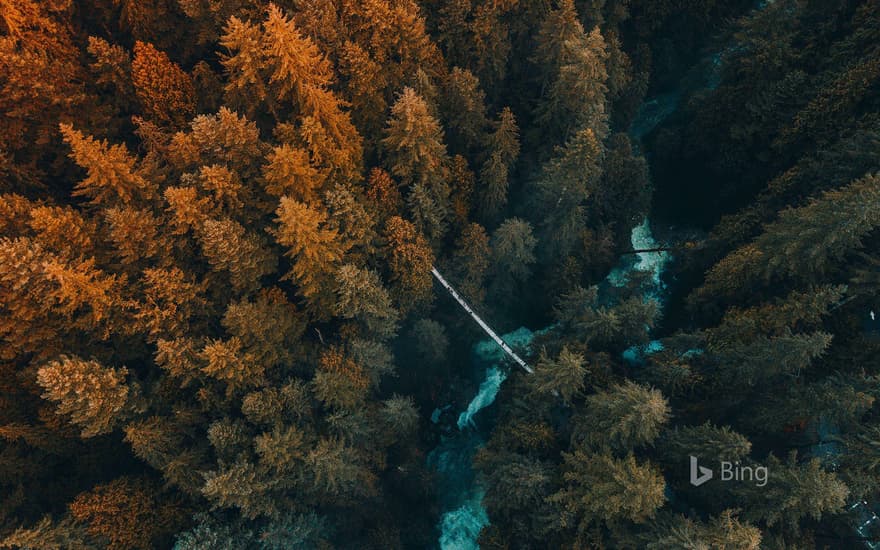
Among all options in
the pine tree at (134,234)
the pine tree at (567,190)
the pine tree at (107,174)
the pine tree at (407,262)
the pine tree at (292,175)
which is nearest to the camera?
the pine tree at (107,174)

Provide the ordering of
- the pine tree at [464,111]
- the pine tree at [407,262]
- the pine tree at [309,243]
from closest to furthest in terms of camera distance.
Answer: the pine tree at [309,243], the pine tree at [407,262], the pine tree at [464,111]

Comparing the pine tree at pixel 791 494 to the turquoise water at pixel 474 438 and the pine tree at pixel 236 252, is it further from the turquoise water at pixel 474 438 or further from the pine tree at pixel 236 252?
the pine tree at pixel 236 252

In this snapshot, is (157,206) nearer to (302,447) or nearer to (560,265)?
(302,447)

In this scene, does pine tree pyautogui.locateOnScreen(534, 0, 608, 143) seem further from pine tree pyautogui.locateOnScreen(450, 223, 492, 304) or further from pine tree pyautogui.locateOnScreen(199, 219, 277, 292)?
pine tree pyautogui.locateOnScreen(199, 219, 277, 292)

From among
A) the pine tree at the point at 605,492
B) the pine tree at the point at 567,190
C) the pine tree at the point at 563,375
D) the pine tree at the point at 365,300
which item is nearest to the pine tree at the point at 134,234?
the pine tree at the point at 365,300

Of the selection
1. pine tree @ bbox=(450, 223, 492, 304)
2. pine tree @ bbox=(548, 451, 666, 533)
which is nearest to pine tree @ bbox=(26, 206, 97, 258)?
pine tree @ bbox=(450, 223, 492, 304)

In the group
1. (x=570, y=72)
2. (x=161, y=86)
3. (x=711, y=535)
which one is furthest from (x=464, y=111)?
(x=711, y=535)

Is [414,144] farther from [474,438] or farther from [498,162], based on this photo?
[474,438]

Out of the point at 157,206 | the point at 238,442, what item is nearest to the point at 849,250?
the point at 238,442
